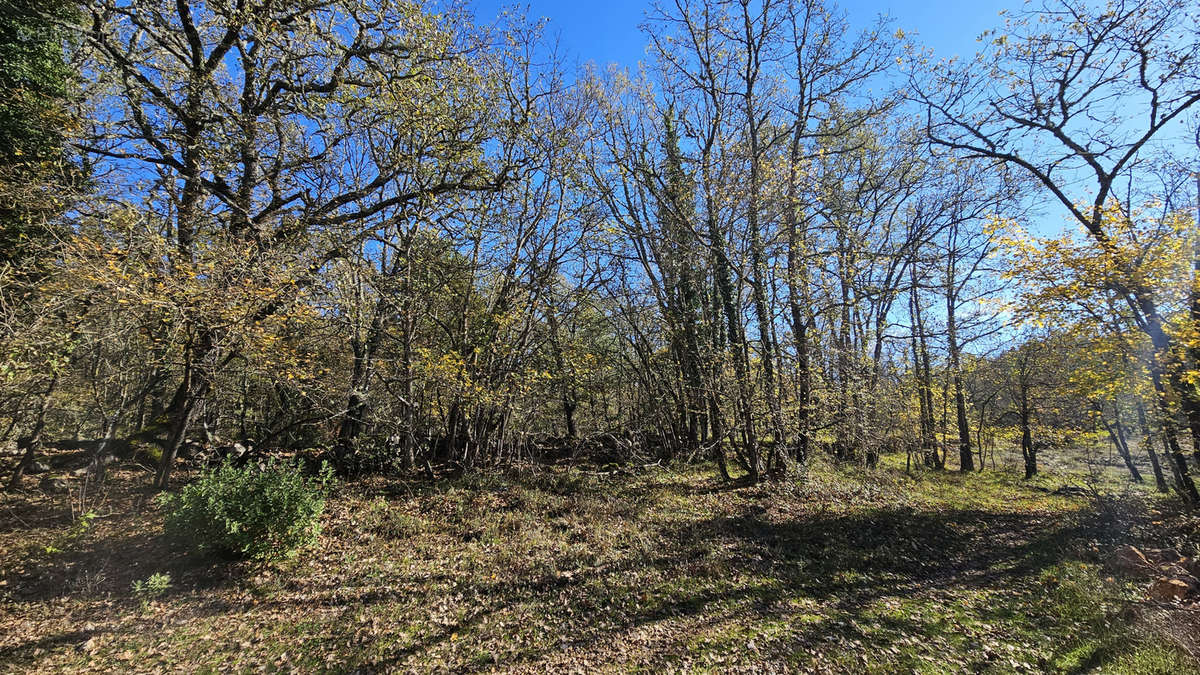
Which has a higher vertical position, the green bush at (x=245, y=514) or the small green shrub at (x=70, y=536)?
the green bush at (x=245, y=514)

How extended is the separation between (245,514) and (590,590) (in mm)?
4965

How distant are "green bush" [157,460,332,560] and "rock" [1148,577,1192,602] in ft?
37.9

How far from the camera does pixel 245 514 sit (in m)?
5.91

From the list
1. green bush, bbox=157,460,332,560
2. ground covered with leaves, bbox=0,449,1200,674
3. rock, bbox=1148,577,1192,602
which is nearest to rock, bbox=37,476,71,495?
ground covered with leaves, bbox=0,449,1200,674

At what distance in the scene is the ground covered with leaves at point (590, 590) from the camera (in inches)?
183

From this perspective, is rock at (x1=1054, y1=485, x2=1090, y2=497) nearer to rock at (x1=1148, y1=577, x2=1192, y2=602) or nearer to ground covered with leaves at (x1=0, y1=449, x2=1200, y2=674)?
ground covered with leaves at (x1=0, y1=449, x2=1200, y2=674)

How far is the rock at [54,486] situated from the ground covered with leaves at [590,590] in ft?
0.73

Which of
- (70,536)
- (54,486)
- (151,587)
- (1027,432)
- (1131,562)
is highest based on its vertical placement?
(1027,432)

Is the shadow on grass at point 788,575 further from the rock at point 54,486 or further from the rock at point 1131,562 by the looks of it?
the rock at point 54,486

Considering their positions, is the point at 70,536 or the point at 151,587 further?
the point at 70,536

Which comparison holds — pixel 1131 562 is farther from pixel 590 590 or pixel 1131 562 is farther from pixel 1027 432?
pixel 1027 432

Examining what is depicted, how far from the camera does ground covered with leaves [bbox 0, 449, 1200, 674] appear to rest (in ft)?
15.2

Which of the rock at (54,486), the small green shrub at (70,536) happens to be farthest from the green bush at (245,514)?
the rock at (54,486)

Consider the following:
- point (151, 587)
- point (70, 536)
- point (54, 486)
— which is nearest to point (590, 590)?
point (151, 587)
